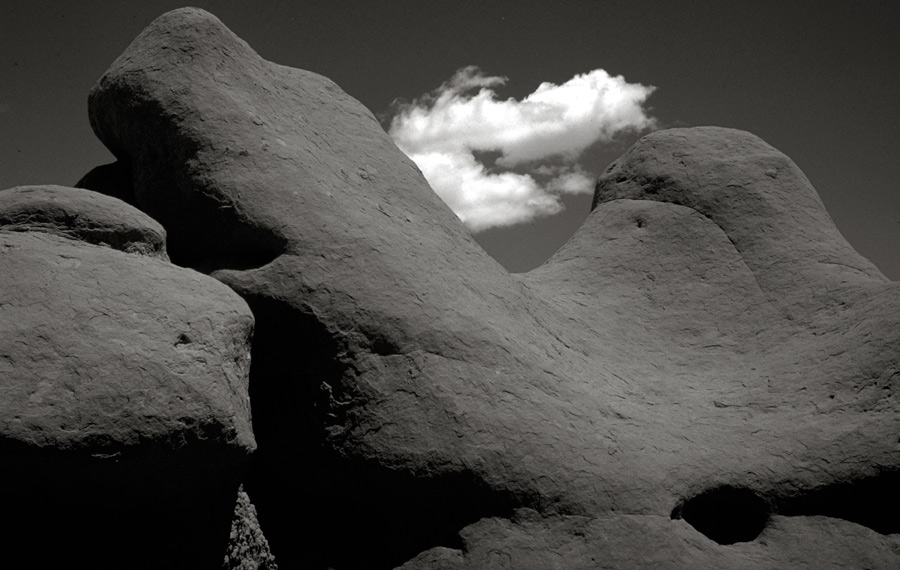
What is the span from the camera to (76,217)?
2.96m

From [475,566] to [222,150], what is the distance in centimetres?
190

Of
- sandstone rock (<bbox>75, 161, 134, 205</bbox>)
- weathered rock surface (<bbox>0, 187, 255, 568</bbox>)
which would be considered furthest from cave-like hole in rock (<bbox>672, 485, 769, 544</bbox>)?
sandstone rock (<bbox>75, 161, 134, 205</bbox>)

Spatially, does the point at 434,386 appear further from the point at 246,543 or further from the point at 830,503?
the point at 830,503

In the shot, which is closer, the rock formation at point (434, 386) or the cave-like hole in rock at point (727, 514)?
the rock formation at point (434, 386)

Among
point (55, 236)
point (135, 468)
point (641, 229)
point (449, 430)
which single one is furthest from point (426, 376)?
point (641, 229)

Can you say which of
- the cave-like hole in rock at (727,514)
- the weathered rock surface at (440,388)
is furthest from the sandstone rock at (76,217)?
the cave-like hole in rock at (727,514)

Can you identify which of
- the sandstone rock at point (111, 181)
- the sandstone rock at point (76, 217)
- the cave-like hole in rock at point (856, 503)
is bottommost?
the cave-like hole in rock at point (856, 503)

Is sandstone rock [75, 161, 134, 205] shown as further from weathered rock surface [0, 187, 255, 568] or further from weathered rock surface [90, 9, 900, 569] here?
weathered rock surface [0, 187, 255, 568]

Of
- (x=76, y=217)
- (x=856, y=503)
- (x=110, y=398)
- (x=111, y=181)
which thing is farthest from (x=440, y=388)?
(x=111, y=181)

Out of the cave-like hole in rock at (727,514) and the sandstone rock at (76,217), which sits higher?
the sandstone rock at (76,217)

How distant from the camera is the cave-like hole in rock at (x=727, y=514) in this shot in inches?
136

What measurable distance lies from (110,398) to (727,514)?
2459 mm

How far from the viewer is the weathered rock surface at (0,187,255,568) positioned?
7.69 ft

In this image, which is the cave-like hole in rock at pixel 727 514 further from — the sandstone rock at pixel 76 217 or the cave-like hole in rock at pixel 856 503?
the sandstone rock at pixel 76 217
